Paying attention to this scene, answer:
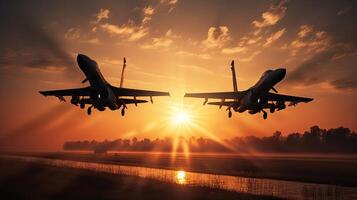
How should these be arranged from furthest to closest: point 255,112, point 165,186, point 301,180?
point 301,180 → point 165,186 → point 255,112

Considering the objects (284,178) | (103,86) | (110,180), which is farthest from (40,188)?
(284,178)

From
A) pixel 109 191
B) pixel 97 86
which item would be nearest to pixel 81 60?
pixel 97 86

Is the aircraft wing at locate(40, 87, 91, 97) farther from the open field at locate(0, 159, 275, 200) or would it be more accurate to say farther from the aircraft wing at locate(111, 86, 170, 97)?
the open field at locate(0, 159, 275, 200)

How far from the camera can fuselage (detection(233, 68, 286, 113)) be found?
5431 centimetres

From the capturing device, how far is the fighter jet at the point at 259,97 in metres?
55.6

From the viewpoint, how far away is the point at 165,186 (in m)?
73.5

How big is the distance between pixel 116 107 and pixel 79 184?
2566 centimetres

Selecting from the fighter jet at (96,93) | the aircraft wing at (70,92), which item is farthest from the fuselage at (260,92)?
Answer: the aircraft wing at (70,92)

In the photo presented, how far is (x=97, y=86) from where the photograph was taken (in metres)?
52.0

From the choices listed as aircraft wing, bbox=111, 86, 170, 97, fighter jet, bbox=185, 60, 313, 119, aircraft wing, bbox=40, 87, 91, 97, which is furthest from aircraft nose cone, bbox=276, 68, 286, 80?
aircraft wing, bbox=40, 87, 91, 97

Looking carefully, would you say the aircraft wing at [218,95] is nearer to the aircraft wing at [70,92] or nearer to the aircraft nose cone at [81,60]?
the aircraft wing at [70,92]

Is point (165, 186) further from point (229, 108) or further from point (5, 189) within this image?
point (5, 189)

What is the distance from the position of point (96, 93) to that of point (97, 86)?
243 cm

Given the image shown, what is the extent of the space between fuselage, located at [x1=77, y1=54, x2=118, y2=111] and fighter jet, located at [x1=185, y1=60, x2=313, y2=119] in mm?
18388
